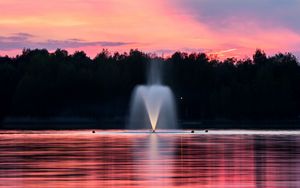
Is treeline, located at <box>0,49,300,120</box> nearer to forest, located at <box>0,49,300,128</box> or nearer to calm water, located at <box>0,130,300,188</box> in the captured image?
forest, located at <box>0,49,300,128</box>

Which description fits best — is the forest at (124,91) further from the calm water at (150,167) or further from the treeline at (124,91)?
the calm water at (150,167)

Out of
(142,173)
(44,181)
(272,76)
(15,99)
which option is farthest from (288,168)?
(272,76)

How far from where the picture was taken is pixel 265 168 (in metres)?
37.4

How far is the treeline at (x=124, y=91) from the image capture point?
172250 mm

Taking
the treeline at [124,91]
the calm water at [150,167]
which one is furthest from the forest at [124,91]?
the calm water at [150,167]

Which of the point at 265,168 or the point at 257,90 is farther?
A: the point at 257,90

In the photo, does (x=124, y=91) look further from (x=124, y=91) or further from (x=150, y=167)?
(x=150, y=167)

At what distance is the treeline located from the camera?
17225 cm

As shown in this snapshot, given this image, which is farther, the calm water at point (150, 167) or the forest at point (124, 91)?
the forest at point (124, 91)

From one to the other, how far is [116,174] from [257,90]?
471 ft

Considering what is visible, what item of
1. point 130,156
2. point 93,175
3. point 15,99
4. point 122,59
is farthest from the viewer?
point 122,59

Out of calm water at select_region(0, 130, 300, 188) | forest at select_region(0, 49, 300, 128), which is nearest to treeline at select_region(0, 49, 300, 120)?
forest at select_region(0, 49, 300, 128)

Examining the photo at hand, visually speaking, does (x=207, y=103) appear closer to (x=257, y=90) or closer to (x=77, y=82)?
(x=257, y=90)

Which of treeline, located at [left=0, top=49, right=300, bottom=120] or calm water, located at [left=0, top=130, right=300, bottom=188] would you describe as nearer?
calm water, located at [left=0, top=130, right=300, bottom=188]
